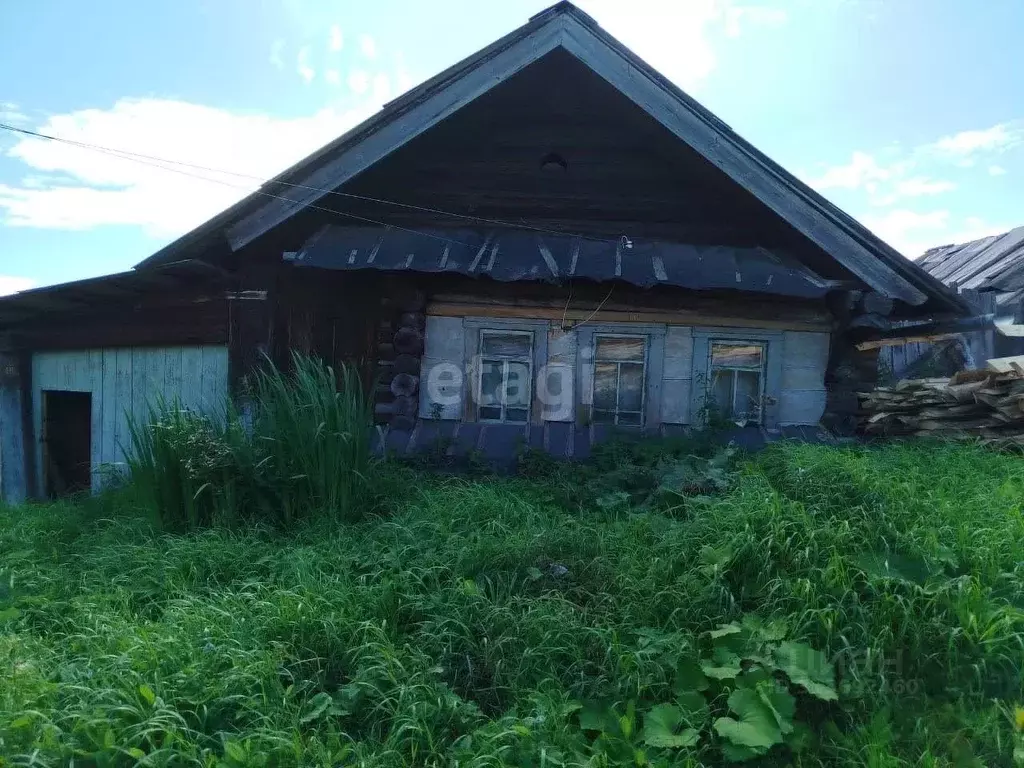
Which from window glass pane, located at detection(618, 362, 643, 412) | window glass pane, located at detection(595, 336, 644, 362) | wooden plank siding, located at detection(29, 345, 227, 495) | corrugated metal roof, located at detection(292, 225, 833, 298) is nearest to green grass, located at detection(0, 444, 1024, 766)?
corrugated metal roof, located at detection(292, 225, 833, 298)

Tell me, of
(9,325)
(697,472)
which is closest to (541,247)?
(697,472)

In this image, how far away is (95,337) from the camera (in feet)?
25.6

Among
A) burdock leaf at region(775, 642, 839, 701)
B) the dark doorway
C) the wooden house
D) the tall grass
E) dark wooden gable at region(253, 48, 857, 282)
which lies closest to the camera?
burdock leaf at region(775, 642, 839, 701)

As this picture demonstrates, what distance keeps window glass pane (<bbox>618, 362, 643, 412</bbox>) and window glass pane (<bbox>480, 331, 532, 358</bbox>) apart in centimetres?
101

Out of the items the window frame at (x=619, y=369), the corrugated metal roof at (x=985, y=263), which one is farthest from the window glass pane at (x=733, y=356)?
the corrugated metal roof at (x=985, y=263)

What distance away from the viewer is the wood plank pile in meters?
5.62

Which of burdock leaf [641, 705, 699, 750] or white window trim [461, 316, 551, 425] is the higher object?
white window trim [461, 316, 551, 425]

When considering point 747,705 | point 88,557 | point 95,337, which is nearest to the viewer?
point 747,705

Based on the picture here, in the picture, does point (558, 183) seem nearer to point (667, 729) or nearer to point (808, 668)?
point (808, 668)

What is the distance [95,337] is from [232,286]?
278cm

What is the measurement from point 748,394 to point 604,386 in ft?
5.00

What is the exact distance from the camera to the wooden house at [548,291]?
6.18m

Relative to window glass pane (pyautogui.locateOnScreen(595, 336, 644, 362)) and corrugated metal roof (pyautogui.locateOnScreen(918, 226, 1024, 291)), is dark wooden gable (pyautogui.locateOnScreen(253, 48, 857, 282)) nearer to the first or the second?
window glass pane (pyautogui.locateOnScreen(595, 336, 644, 362))

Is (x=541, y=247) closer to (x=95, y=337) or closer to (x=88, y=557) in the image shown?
(x=88, y=557)
